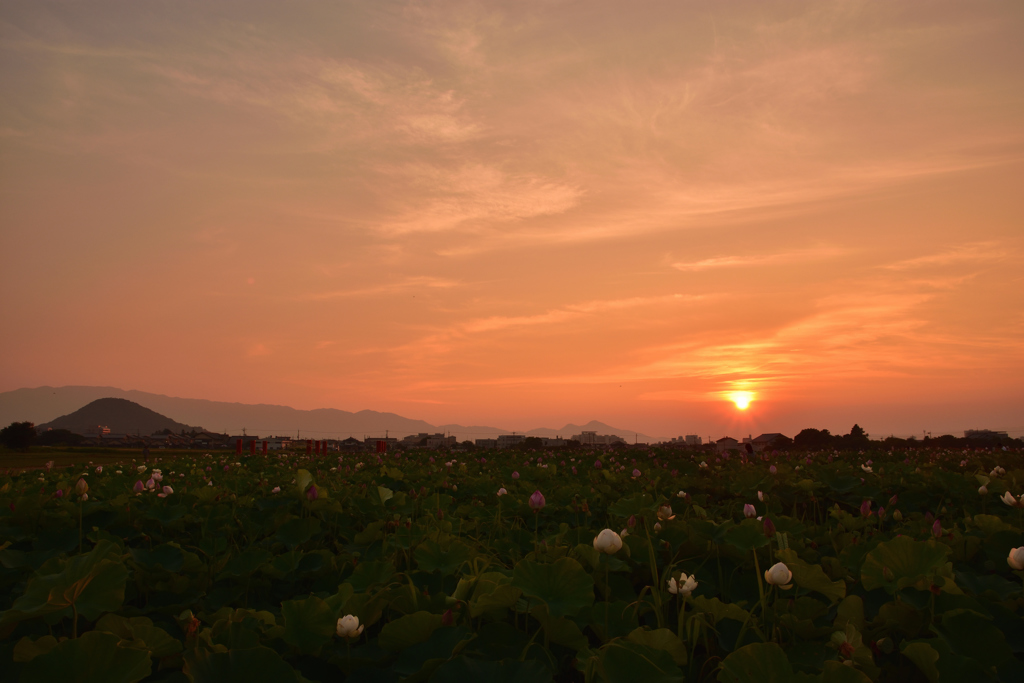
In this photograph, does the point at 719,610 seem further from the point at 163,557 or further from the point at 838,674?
the point at 163,557

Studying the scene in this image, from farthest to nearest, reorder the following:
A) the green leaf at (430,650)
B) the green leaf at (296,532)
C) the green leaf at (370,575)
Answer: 1. the green leaf at (296,532)
2. the green leaf at (370,575)
3. the green leaf at (430,650)

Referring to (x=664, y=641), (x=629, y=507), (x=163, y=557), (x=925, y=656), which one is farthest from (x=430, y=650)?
(x=629, y=507)

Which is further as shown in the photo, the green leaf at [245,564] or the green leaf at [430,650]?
the green leaf at [245,564]

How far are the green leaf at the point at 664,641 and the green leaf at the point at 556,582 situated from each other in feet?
1.04

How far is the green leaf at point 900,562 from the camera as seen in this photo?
2281 millimetres

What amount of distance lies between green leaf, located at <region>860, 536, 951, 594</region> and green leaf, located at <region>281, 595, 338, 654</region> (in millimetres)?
2088

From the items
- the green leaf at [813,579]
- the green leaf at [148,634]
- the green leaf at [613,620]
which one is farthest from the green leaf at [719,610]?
the green leaf at [148,634]

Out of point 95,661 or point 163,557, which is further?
point 163,557

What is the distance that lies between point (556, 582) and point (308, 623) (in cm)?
87

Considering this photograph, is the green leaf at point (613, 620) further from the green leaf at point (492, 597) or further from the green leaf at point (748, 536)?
the green leaf at point (748, 536)

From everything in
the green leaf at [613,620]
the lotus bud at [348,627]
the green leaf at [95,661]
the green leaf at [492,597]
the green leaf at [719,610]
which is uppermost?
the green leaf at [95,661]

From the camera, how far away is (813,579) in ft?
7.59

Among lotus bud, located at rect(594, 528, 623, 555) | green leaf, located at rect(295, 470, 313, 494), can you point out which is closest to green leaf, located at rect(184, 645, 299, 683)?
lotus bud, located at rect(594, 528, 623, 555)

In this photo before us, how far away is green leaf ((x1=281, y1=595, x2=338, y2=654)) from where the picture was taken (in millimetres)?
1873
